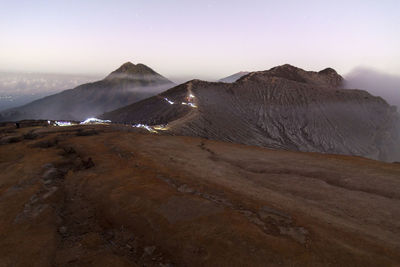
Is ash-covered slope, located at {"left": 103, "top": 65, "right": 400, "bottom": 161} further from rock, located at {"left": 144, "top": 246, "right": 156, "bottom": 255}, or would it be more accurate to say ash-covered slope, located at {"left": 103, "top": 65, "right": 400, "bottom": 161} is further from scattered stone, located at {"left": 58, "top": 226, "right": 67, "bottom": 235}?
rock, located at {"left": 144, "top": 246, "right": 156, "bottom": 255}

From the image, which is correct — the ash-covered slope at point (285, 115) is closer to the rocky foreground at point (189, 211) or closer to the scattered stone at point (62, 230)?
the rocky foreground at point (189, 211)

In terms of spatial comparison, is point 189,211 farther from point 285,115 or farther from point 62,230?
point 285,115

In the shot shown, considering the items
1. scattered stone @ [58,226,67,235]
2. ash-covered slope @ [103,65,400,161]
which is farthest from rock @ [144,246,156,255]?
ash-covered slope @ [103,65,400,161]

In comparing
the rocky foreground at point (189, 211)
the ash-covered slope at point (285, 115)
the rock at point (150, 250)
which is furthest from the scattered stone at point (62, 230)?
the ash-covered slope at point (285, 115)

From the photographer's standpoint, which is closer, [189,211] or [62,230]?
[62,230]

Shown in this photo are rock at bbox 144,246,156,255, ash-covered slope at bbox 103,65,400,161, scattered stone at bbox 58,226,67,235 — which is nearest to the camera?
rock at bbox 144,246,156,255

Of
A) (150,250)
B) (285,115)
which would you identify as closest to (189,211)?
(150,250)
